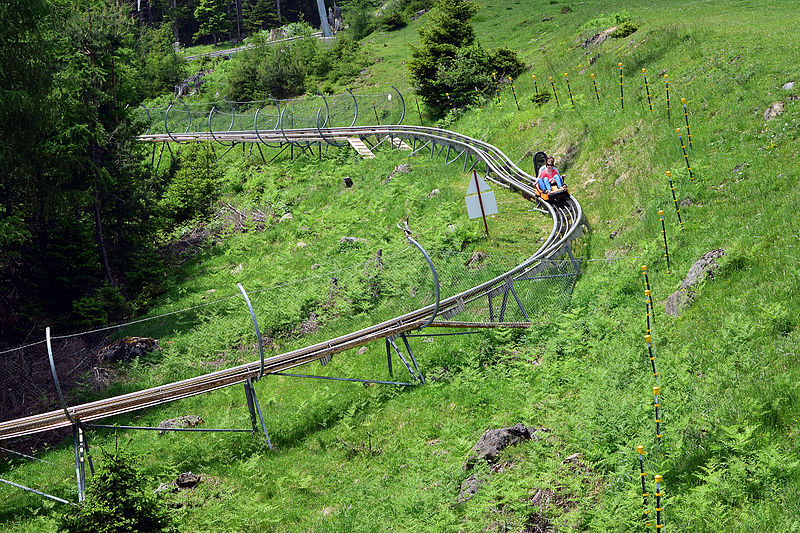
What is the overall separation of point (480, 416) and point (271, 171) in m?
26.3

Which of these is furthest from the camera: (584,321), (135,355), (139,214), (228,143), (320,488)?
(228,143)

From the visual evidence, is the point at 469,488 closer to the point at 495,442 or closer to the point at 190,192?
the point at 495,442

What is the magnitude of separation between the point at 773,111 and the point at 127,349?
17.7 m

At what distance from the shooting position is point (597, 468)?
9898 millimetres

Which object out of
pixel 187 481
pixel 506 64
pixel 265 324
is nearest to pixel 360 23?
pixel 506 64

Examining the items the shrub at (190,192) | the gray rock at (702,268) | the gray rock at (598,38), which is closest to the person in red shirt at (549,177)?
the gray rock at (702,268)

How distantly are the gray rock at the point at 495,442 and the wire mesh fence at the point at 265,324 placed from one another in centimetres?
467

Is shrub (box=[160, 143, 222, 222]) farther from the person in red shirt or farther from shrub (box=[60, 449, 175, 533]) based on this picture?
shrub (box=[60, 449, 175, 533])

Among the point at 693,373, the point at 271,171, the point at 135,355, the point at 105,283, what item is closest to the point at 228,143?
the point at 271,171

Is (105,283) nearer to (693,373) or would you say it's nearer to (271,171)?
(271,171)

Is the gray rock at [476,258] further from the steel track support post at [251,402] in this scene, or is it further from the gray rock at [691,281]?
the steel track support post at [251,402]

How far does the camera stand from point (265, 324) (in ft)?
55.4

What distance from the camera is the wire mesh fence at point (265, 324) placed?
14219 millimetres

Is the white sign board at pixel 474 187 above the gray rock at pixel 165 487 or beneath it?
above
